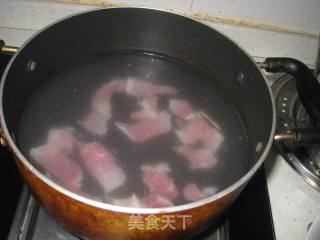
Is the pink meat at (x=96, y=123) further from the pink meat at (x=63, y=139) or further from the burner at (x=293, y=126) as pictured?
the burner at (x=293, y=126)

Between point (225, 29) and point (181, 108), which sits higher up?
point (225, 29)

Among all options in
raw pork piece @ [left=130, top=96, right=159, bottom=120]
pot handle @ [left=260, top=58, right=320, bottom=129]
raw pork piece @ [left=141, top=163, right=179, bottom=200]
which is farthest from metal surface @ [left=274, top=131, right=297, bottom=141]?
raw pork piece @ [left=130, top=96, right=159, bottom=120]

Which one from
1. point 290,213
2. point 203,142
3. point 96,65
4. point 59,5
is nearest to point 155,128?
point 203,142

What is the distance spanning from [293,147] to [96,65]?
1.87ft

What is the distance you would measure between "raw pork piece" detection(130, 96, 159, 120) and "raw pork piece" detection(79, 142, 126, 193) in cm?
14

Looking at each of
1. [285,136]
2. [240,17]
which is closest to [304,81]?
[285,136]

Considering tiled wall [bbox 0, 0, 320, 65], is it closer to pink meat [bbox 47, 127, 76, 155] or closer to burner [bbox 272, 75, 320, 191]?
burner [bbox 272, 75, 320, 191]

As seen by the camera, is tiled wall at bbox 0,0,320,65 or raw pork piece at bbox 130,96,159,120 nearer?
raw pork piece at bbox 130,96,159,120

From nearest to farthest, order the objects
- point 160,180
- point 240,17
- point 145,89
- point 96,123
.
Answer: point 160,180, point 96,123, point 145,89, point 240,17

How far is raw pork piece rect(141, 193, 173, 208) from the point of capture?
2.54 ft

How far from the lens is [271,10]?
112cm

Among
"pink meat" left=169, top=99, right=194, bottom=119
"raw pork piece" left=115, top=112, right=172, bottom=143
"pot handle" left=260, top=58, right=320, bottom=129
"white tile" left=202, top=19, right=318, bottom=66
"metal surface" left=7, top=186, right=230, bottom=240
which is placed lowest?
"metal surface" left=7, top=186, right=230, bottom=240

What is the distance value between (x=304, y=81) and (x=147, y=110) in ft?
1.32

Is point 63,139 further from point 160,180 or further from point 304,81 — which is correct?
point 304,81
